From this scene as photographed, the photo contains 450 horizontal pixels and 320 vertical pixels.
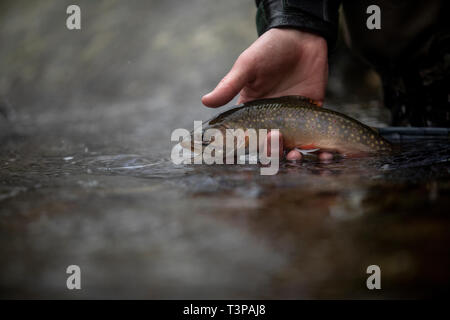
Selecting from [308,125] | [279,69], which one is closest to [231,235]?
[308,125]

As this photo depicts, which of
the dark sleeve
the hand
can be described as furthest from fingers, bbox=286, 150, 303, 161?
the dark sleeve

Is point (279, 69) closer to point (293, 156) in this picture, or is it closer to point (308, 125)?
point (308, 125)

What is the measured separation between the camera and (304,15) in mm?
2705

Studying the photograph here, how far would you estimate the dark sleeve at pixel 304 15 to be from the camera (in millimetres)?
2672

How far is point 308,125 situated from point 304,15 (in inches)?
35.6

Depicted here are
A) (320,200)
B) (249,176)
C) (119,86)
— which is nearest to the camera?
(320,200)

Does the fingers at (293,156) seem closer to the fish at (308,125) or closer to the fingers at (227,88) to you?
the fish at (308,125)

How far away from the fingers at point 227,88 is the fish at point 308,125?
13 centimetres

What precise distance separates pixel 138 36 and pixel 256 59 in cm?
952

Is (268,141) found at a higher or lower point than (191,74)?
lower

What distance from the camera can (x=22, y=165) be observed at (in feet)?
7.57
